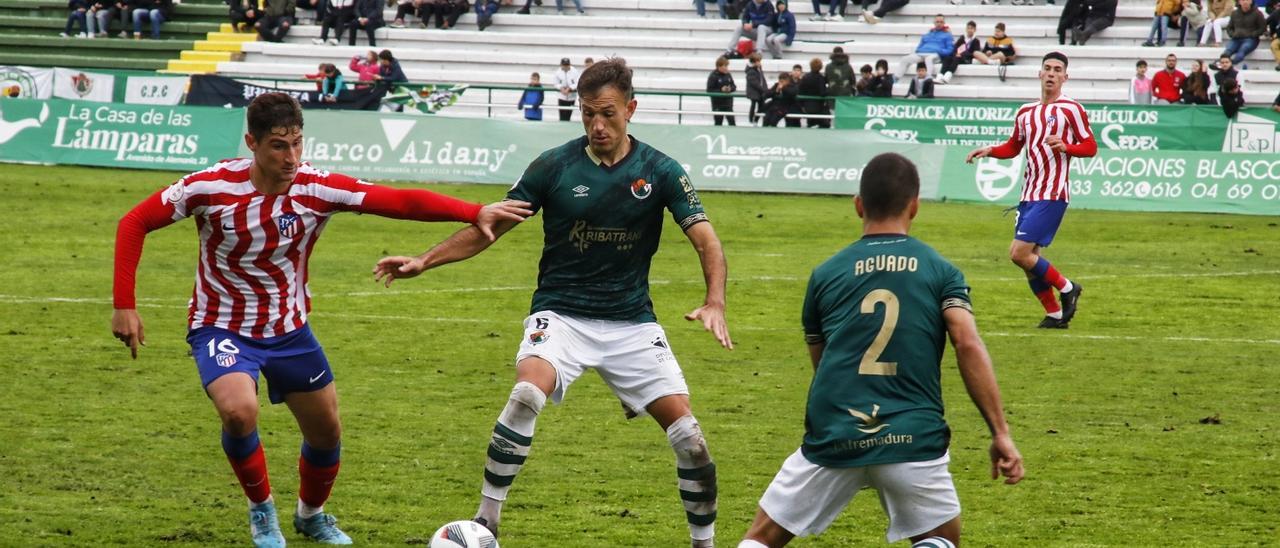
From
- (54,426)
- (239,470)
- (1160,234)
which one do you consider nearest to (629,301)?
(239,470)

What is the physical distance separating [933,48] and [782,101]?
609 cm

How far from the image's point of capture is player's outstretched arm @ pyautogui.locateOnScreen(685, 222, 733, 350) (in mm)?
6820

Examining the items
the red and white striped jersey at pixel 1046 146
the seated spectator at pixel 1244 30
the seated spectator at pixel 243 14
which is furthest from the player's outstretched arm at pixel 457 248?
the seated spectator at pixel 243 14

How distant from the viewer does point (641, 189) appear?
715cm

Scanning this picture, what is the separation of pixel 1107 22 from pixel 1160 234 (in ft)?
47.9

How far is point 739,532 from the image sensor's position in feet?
24.3

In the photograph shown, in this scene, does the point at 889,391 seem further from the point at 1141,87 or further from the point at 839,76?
the point at 1141,87

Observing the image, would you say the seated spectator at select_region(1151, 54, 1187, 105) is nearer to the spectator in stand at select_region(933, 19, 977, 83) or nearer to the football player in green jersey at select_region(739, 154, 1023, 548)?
the spectator in stand at select_region(933, 19, 977, 83)

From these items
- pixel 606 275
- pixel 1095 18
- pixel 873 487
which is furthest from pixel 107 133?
pixel 873 487

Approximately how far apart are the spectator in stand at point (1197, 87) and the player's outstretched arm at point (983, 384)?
86.0 feet

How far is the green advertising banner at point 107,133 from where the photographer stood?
2919 cm

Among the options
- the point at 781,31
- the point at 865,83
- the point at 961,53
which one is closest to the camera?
the point at 865,83

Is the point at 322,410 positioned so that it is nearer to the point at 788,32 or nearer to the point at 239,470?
the point at 239,470

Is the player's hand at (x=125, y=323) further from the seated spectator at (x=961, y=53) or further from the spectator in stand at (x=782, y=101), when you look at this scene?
the seated spectator at (x=961, y=53)
